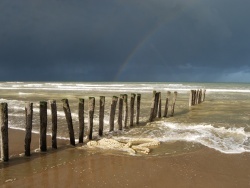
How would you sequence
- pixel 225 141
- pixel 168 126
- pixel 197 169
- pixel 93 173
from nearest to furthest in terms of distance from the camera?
pixel 93 173, pixel 197 169, pixel 225 141, pixel 168 126

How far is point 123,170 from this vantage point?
7.67 m

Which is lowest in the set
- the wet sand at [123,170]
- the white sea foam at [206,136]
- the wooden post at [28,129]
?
the white sea foam at [206,136]

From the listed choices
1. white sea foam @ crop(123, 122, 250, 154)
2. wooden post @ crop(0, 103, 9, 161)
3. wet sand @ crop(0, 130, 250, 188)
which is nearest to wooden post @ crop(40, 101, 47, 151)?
wet sand @ crop(0, 130, 250, 188)

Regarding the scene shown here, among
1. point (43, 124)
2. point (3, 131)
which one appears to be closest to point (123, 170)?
point (43, 124)

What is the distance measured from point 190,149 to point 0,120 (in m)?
6.30

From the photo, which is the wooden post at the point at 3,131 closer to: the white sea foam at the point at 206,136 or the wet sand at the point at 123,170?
the wet sand at the point at 123,170

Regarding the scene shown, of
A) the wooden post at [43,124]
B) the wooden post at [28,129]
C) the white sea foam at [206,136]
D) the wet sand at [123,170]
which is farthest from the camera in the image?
the white sea foam at [206,136]

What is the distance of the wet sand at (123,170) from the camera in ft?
22.2

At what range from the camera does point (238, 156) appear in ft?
30.7

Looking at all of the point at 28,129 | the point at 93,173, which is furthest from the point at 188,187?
the point at 28,129

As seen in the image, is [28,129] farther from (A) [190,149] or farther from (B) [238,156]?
(B) [238,156]

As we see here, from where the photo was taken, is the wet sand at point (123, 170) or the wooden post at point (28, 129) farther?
the wooden post at point (28, 129)

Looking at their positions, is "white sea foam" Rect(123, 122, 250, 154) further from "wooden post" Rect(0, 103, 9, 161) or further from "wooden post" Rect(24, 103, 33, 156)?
"wooden post" Rect(0, 103, 9, 161)

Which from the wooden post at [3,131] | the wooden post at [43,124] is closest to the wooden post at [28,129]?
the wooden post at [43,124]
